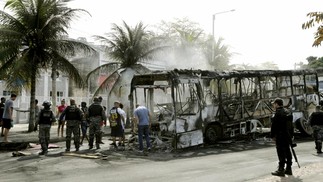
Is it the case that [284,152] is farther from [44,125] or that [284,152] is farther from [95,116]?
[44,125]

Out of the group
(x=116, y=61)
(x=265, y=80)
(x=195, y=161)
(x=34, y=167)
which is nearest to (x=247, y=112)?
(x=265, y=80)

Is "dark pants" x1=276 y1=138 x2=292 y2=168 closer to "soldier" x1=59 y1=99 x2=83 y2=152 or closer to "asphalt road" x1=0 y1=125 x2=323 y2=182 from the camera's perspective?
"asphalt road" x1=0 y1=125 x2=323 y2=182

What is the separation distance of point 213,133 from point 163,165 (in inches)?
172

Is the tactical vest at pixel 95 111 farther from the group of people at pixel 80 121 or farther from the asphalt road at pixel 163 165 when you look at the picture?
the asphalt road at pixel 163 165

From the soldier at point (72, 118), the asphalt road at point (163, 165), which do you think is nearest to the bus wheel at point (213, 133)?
the asphalt road at point (163, 165)

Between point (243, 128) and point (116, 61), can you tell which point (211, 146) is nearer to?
point (243, 128)

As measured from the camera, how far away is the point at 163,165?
A: 981 cm

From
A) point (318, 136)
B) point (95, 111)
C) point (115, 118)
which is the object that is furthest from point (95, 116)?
point (318, 136)

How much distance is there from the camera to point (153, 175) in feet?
27.5

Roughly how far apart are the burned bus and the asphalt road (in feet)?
2.99

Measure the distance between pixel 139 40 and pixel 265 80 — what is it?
11.4 m

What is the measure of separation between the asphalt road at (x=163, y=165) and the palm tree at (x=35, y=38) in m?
6.99

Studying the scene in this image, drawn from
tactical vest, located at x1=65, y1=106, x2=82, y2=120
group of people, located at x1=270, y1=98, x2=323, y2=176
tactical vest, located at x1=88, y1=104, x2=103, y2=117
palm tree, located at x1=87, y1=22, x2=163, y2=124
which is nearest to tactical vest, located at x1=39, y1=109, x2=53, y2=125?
tactical vest, located at x1=65, y1=106, x2=82, y2=120

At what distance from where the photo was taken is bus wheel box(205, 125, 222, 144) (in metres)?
13.6
